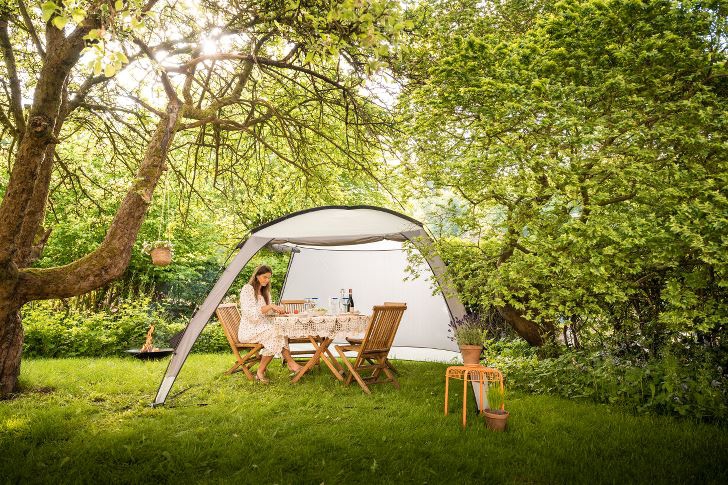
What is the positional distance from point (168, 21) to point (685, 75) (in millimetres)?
5436

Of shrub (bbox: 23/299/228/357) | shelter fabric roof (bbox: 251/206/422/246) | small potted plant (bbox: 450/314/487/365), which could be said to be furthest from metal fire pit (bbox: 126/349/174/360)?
small potted plant (bbox: 450/314/487/365)

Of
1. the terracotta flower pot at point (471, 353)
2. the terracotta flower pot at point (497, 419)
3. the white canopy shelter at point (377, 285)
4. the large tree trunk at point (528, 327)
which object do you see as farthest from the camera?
the white canopy shelter at point (377, 285)

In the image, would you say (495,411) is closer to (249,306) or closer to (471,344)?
(471,344)

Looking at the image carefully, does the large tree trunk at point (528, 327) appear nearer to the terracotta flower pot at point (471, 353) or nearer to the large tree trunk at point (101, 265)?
the terracotta flower pot at point (471, 353)

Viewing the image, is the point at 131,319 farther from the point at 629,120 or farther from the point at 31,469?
the point at 629,120

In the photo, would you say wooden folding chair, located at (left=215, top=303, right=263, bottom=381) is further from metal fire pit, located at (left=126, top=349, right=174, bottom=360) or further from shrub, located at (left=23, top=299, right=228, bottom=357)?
Result: shrub, located at (left=23, top=299, right=228, bottom=357)

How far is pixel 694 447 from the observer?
3.19 meters

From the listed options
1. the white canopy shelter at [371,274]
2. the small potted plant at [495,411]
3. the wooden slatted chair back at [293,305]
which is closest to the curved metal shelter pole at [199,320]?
the white canopy shelter at [371,274]

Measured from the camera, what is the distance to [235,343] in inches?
230

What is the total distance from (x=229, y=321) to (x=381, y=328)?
7.24 feet

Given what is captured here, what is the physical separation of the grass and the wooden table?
520 mm

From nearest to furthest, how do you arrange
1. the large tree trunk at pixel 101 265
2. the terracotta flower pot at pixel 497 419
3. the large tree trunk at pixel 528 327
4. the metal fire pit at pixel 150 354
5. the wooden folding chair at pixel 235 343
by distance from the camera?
the large tree trunk at pixel 101 265, the terracotta flower pot at pixel 497 419, the large tree trunk at pixel 528 327, the wooden folding chair at pixel 235 343, the metal fire pit at pixel 150 354

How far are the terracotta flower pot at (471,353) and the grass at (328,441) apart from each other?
47cm

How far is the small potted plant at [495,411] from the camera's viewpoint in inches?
145
